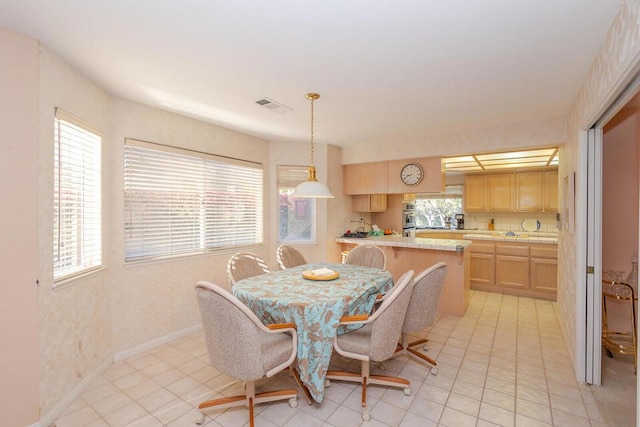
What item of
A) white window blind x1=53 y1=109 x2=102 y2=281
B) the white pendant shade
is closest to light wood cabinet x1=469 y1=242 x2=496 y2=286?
the white pendant shade

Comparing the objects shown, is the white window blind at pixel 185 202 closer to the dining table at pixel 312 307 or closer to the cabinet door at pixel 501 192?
the dining table at pixel 312 307

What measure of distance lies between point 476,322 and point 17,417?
424 cm

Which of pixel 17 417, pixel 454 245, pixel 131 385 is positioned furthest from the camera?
pixel 454 245

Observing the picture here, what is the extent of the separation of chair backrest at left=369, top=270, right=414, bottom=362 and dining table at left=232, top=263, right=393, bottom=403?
26 centimetres

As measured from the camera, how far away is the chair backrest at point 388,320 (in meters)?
1.96

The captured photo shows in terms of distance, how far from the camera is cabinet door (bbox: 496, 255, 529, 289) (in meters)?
4.75

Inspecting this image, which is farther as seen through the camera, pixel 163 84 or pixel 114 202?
pixel 114 202

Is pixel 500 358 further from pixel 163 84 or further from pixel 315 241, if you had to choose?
pixel 163 84

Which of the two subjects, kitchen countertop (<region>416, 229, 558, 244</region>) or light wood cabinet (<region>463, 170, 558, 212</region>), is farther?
light wood cabinet (<region>463, 170, 558, 212</region>)

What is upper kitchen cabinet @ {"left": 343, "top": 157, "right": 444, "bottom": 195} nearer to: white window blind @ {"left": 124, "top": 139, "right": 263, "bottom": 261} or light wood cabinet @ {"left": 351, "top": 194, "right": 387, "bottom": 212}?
light wood cabinet @ {"left": 351, "top": 194, "right": 387, "bottom": 212}

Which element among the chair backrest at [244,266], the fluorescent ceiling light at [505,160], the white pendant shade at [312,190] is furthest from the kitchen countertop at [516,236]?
the chair backrest at [244,266]

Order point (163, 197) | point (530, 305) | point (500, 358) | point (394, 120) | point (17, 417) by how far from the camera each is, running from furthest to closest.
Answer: point (530, 305)
point (394, 120)
point (163, 197)
point (500, 358)
point (17, 417)

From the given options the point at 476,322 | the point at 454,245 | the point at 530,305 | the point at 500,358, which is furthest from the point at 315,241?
the point at 530,305

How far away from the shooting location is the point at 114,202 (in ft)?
9.30
